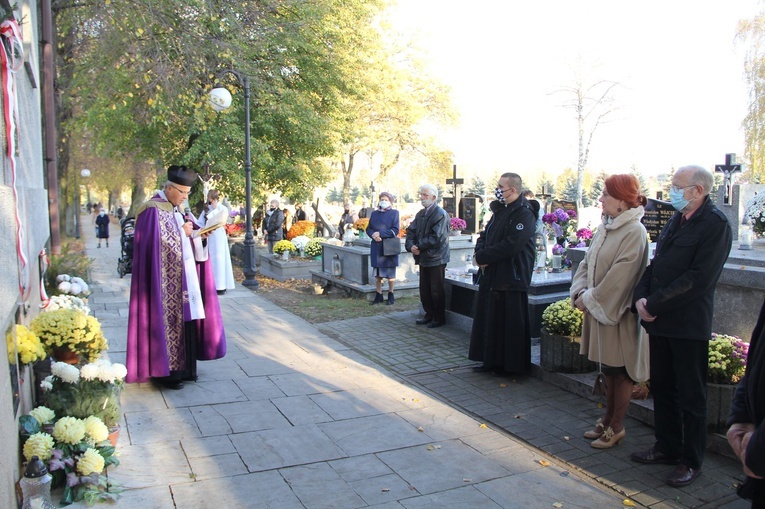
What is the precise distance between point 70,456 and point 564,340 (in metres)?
4.23

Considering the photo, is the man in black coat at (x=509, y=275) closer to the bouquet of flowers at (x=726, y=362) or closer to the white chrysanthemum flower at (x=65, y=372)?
the bouquet of flowers at (x=726, y=362)

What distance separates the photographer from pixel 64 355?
4.39 m

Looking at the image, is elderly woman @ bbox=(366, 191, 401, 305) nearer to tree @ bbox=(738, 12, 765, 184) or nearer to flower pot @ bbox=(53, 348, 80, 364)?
flower pot @ bbox=(53, 348, 80, 364)

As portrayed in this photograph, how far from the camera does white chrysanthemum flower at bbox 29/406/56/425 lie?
150 inches

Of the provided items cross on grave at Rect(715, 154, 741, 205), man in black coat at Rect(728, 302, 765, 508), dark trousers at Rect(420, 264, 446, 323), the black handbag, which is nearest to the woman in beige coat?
man in black coat at Rect(728, 302, 765, 508)

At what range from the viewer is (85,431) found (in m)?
3.87

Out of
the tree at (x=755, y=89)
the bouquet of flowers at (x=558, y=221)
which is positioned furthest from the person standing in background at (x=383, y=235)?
the tree at (x=755, y=89)

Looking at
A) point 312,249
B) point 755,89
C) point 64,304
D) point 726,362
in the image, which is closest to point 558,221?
point 726,362

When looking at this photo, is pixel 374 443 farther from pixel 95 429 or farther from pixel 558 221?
pixel 558 221

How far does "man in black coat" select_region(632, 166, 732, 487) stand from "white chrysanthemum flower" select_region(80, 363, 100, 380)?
3629mm

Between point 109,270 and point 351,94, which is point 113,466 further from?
point 351,94

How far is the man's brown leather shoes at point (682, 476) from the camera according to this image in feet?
13.1

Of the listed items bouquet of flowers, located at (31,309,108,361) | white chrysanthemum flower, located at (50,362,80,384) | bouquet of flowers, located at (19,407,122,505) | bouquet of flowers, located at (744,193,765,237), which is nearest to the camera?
bouquet of flowers, located at (19,407,122,505)

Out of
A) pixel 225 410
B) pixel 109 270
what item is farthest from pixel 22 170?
pixel 109 270
